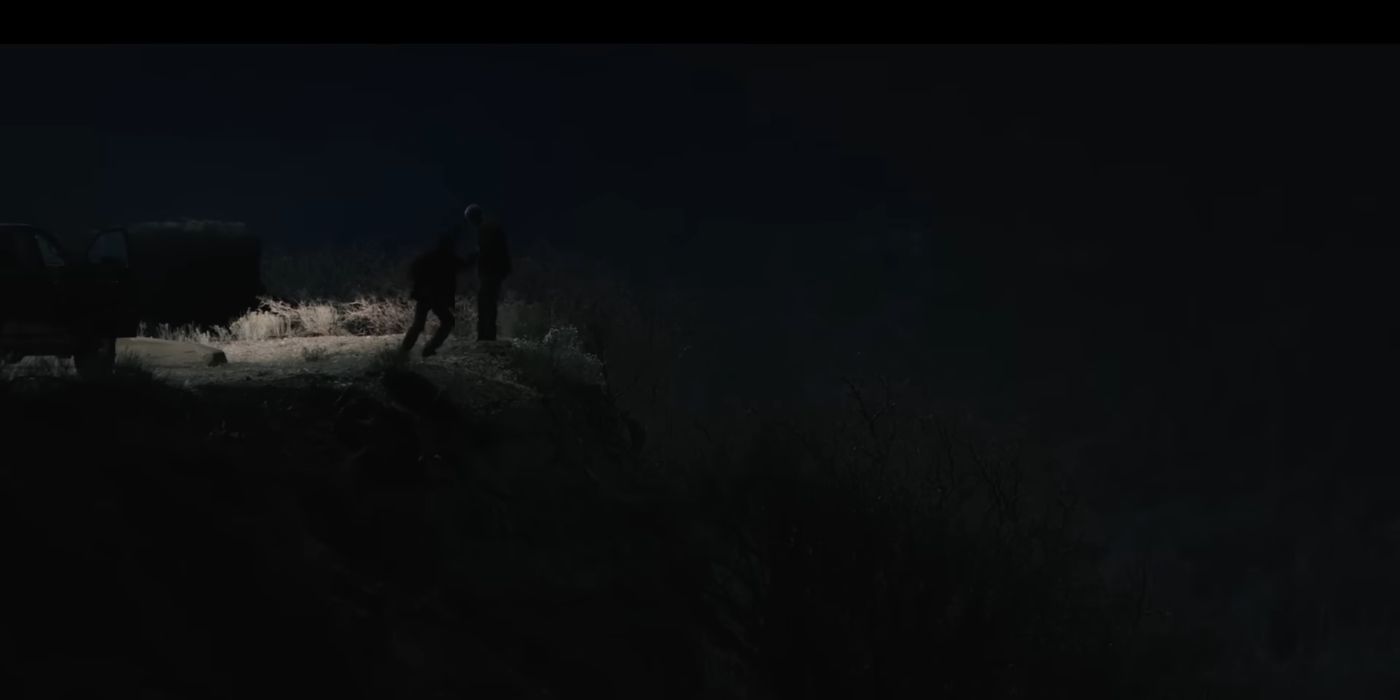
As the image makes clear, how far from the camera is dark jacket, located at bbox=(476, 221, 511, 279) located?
55.9 feet

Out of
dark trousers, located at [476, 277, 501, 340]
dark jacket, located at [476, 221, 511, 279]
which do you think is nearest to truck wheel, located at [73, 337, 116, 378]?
dark jacket, located at [476, 221, 511, 279]

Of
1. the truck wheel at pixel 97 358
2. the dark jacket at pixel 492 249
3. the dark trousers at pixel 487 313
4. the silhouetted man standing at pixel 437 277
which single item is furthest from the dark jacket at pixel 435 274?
the truck wheel at pixel 97 358

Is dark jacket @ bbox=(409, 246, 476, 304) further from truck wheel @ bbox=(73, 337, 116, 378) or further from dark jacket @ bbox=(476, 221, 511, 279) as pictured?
truck wheel @ bbox=(73, 337, 116, 378)

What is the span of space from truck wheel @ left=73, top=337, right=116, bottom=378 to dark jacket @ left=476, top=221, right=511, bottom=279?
3940mm

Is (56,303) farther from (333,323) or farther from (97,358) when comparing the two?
(333,323)

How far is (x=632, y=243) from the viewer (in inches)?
3649

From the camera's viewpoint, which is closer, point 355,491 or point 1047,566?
point 355,491

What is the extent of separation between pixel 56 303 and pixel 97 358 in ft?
1.93

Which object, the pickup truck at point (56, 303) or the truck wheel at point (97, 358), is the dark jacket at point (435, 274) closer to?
the pickup truck at point (56, 303)

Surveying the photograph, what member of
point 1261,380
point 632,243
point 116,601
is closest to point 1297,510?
point 1261,380

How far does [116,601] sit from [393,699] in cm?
248

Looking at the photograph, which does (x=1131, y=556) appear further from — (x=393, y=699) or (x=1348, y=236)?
(x=393, y=699)

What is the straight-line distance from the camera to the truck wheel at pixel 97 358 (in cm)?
1384

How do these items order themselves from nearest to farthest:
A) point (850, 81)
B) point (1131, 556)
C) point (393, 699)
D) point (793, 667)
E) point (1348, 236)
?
point (393, 699)
point (793, 667)
point (1131, 556)
point (1348, 236)
point (850, 81)
